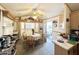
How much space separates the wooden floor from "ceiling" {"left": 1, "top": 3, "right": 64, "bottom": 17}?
50 cm

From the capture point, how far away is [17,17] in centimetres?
196

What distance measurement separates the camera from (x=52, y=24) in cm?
204

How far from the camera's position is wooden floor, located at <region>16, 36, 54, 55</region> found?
6.44 feet

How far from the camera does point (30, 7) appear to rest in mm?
1959

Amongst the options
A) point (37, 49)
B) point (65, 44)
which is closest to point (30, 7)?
point (37, 49)

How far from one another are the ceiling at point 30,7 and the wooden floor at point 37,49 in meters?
0.50

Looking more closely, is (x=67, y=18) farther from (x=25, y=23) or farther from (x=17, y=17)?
(x=17, y=17)

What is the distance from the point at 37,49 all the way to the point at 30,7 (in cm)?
77

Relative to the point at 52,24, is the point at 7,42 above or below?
below

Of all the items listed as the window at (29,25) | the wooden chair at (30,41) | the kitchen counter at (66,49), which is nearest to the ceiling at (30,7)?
the window at (29,25)

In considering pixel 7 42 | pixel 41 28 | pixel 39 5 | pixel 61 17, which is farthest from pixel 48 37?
pixel 7 42

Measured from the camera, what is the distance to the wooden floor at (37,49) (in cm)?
196
